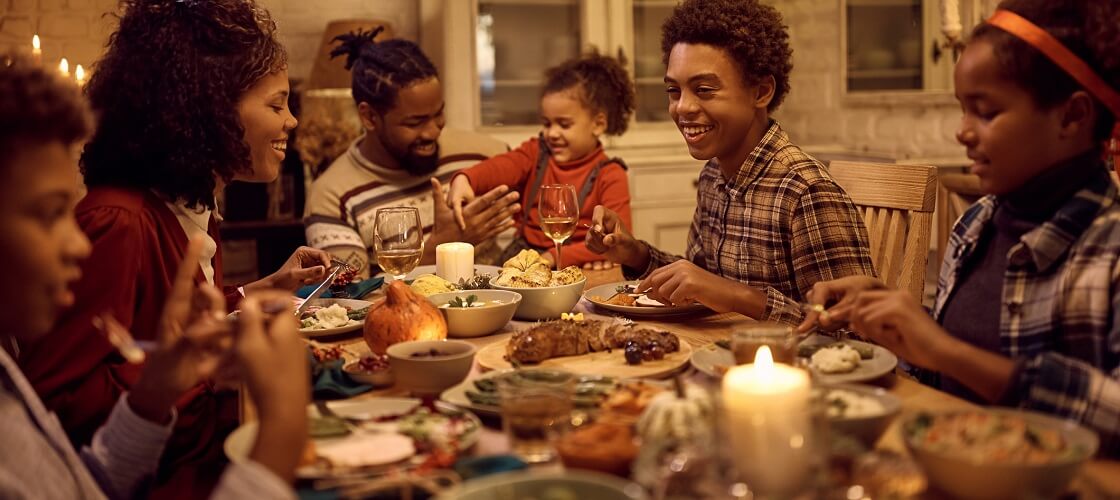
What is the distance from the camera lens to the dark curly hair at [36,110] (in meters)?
1.11

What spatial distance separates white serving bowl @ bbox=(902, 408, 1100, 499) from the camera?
96 cm

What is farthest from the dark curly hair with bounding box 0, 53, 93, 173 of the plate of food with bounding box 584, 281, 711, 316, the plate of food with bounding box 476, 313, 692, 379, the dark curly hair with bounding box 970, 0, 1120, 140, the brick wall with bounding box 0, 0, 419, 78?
the brick wall with bounding box 0, 0, 419, 78

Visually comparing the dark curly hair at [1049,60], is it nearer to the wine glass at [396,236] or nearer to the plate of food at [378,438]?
the plate of food at [378,438]

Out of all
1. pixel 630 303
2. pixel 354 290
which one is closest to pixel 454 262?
pixel 354 290

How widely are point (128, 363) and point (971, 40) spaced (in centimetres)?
145

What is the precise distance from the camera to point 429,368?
1.44 meters

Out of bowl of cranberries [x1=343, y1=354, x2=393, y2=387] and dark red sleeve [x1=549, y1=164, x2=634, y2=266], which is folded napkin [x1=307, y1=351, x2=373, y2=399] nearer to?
bowl of cranberries [x1=343, y1=354, x2=393, y2=387]

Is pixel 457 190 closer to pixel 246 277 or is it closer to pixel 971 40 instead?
pixel 971 40

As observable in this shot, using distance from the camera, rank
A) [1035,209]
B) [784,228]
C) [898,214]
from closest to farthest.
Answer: [1035,209]
[784,228]
[898,214]

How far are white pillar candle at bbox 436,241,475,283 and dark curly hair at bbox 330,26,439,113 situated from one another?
1203 mm

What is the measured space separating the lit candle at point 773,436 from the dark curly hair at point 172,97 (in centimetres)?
135

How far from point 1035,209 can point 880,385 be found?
13.4 inches

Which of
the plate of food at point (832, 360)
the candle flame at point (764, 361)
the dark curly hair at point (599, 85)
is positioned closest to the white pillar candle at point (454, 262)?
the plate of food at point (832, 360)

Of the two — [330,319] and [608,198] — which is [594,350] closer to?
[330,319]
